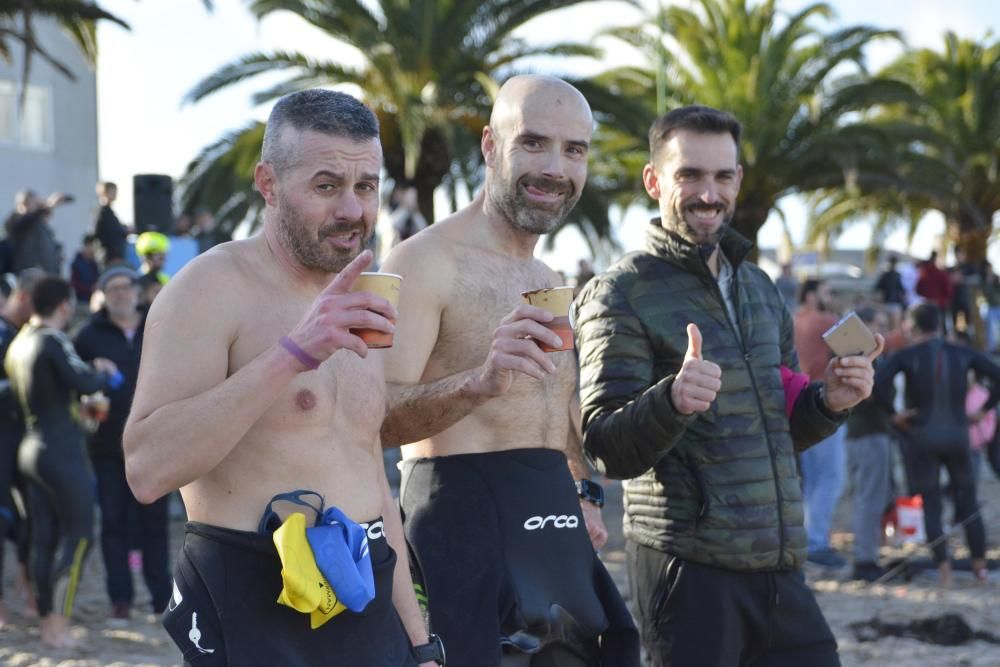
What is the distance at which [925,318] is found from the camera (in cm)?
848

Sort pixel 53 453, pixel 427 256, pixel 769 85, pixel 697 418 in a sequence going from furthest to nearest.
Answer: pixel 769 85, pixel 53 453, pixel 697 418, pixel 427 256

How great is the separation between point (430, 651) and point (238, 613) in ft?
1.84

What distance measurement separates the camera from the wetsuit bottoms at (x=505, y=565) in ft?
10.2

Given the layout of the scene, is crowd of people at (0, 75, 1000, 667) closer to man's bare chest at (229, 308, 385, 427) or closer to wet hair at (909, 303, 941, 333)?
man's bare chest at (229, 308, 385, 427)

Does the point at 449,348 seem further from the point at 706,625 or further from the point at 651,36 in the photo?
the point at 651,36

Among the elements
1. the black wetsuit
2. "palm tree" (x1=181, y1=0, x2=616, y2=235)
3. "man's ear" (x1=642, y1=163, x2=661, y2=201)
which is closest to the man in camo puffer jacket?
"man's ear" (x1=642, y1=163, x2=661, y2=201)

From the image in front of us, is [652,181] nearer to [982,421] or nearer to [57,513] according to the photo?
[57,513]

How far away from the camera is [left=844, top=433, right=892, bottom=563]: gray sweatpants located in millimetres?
8680

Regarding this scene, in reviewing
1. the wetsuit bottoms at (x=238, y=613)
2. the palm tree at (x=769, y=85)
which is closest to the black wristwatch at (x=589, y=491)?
the wetsuit bottoms at (x=238, y=613)

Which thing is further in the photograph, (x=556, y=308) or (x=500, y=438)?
(x=500, y=438)

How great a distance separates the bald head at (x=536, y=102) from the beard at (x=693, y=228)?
0.38 meters

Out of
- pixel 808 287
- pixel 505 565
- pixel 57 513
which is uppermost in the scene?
pixel 808 287

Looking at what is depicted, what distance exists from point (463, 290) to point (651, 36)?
17.8 meters

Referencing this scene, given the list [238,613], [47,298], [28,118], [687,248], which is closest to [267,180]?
[238,613]
